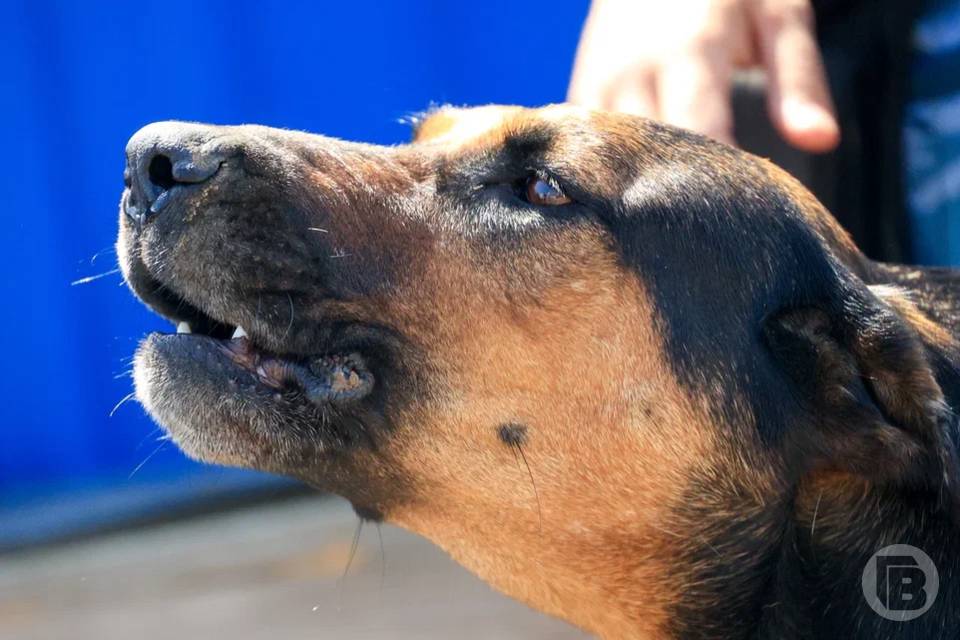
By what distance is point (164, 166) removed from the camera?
9.83ft

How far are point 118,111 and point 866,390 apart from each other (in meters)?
4.68

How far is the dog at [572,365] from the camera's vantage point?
9.82ft

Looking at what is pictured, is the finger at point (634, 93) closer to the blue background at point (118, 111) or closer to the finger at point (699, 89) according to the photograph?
the finger at point (699, 89)

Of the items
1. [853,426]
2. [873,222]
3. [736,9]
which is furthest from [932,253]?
[853,426]

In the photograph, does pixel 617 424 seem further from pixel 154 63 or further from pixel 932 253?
pixel 154 63

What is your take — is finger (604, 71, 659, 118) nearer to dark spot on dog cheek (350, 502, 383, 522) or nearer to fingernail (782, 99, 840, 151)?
fingernail (782, 99, 840, 151)

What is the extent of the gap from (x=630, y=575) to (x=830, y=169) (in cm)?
192

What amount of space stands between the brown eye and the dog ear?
0.61 metres

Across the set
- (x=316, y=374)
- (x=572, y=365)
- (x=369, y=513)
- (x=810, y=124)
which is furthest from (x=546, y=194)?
(x=810, y=124)

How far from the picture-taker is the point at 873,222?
472 cm

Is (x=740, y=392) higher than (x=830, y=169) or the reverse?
the reverse

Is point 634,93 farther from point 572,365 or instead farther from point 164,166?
point 164,166

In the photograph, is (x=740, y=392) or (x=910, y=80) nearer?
(x=740, y=392)

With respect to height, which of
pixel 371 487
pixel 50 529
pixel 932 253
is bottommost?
pixel 50 529
